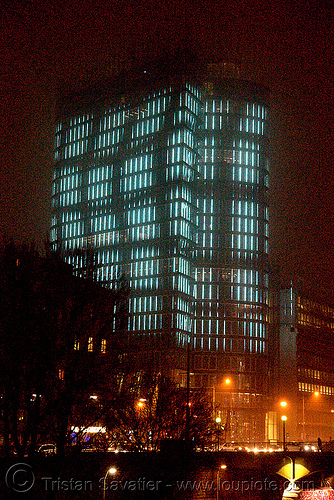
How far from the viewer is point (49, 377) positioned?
50.9 metres

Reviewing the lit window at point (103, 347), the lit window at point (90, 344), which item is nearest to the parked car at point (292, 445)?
the lit window at point (103, 347)

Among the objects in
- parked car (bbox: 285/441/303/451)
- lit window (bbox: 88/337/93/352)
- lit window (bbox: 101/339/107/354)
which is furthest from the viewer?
parked car (bbox: 285/441/303/451)

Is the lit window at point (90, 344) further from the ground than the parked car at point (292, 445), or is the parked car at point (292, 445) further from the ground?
the lit window at point (90, 344)

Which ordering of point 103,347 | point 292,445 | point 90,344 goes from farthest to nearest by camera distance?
point 292,445 < point 103,347 < point 90,344

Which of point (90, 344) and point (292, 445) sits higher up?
point (90, 344)

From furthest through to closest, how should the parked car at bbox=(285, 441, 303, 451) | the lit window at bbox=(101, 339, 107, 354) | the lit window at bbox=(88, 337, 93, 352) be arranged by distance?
the parked car at bbox=(285, 441, 303, 451)
the lit window at bbox=(101, 339, 107, 354)
the lit window at bbox=(88, 337, 93, 352)

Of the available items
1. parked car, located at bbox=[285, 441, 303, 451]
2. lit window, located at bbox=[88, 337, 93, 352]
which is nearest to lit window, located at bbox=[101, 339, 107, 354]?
lit window, located at bbox=[88, 337, 93, 352]

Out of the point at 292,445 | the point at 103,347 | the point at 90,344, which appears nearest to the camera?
the point at 90,344

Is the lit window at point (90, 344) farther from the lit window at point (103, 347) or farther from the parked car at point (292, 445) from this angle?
the parked car at point (292, 445)

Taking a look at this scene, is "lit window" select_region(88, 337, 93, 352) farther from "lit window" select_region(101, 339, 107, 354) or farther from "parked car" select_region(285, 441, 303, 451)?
"parked car" select_region(285, 441, 303, 451)

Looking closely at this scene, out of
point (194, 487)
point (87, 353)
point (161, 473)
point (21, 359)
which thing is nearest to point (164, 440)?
point (161, 473)

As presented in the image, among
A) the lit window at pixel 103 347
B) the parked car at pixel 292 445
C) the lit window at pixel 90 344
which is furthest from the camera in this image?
the parked car at pixel 292 445

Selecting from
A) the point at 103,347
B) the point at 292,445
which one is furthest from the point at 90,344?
the point at 292,445

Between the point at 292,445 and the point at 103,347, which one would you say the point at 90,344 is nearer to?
the point at 103,347
